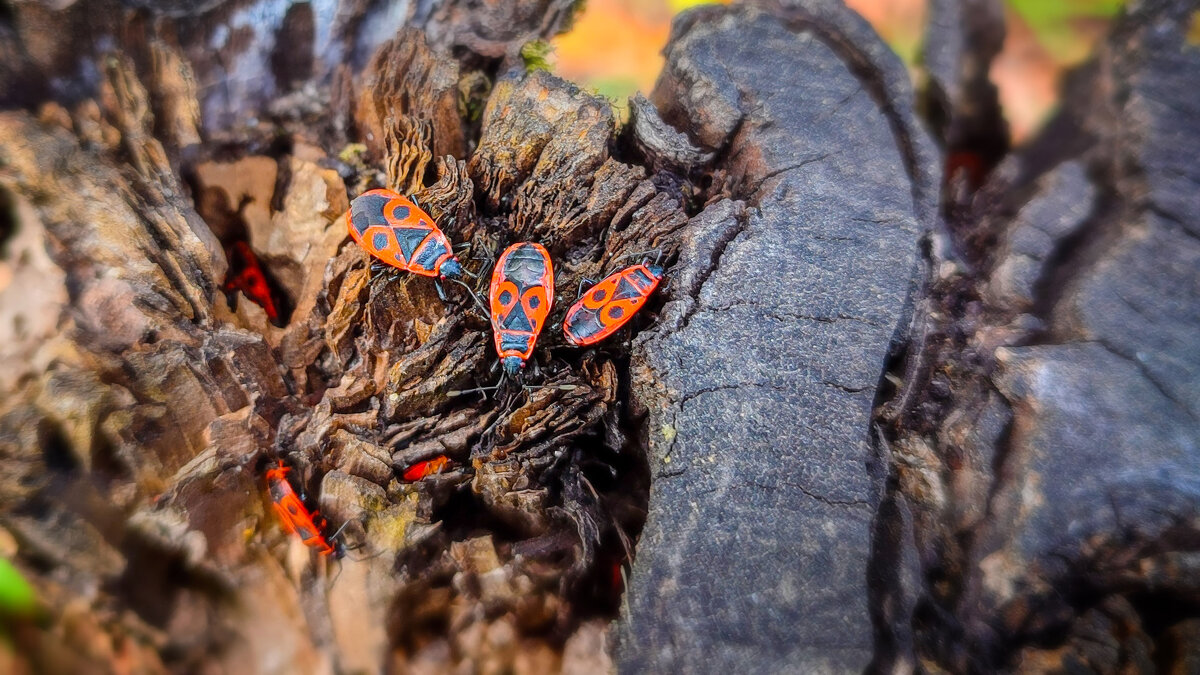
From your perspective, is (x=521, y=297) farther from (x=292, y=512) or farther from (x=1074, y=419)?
(x=1074, y=419)

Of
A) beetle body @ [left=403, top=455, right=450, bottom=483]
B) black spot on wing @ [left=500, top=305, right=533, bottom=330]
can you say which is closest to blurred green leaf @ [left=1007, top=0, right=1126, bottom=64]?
black spot on wing @ [left=500, top=305, right=533, bottom=330]

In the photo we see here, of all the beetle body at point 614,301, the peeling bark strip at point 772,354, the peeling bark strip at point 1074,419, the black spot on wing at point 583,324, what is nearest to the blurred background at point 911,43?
the peeling bark strip at point 772,354

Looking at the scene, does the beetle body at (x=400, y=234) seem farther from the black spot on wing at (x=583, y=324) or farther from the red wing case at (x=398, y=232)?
the black spot on wing at (x=583, y=324)

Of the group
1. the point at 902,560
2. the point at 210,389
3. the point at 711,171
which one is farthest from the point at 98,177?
the point at 902,560

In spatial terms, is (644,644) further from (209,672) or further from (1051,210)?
(1051,210)

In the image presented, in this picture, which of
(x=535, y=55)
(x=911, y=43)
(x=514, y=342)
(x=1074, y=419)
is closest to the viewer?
(x=1074, y=419)

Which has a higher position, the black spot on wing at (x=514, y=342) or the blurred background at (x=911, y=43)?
the blurred background at (x=911, y=43)

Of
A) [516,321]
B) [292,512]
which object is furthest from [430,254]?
[292,512]
